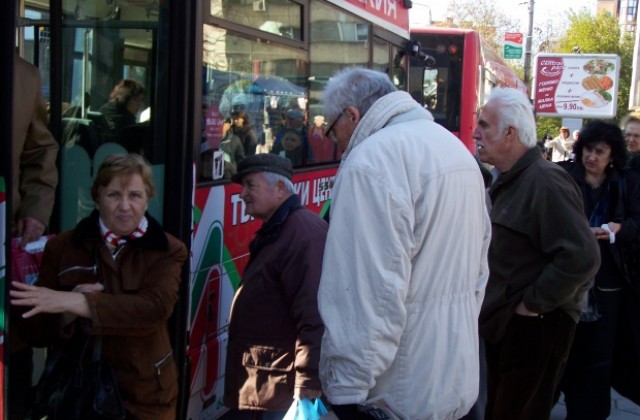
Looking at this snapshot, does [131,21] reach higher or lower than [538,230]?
higher

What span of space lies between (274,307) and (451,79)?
1020 cm

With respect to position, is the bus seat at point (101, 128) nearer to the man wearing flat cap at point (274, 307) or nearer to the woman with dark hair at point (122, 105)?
the woman with dark hair at point (122, 105)

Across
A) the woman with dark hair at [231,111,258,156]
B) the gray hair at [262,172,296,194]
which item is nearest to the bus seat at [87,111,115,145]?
the woman with dark hair at [231,111,258,156]

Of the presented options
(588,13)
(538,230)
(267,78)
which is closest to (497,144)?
(538,230)

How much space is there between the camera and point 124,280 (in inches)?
115

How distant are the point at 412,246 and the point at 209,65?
2008 mm

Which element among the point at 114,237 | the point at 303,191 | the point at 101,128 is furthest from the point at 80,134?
the point at 303,191

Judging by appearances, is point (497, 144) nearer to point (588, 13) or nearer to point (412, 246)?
point (412, 246)

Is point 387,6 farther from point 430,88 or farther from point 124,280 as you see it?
point 430,88

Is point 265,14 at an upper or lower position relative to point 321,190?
upper

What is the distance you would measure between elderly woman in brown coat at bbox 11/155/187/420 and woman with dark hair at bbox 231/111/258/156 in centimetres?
138

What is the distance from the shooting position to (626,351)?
4539 mm

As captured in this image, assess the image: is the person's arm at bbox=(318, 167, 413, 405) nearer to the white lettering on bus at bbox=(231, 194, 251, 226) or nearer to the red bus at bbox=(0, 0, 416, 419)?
the red bus at bbox=(0, 0, 416, 419)

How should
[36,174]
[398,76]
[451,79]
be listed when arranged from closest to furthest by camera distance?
[36,174] < [398,76] < [451,79]
